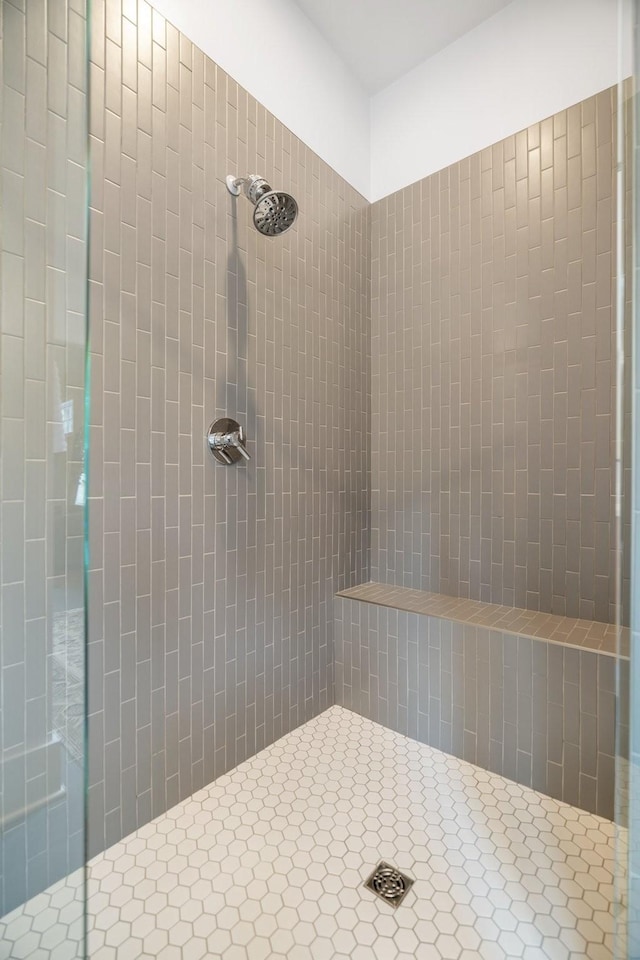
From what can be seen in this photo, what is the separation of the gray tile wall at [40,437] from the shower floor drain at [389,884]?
575mm

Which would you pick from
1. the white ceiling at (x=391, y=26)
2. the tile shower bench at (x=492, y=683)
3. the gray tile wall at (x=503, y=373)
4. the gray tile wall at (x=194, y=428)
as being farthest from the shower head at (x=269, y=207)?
the tile shower bench at (x=492, y=683)

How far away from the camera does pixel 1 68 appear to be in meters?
0.77

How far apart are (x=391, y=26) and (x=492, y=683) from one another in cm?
221

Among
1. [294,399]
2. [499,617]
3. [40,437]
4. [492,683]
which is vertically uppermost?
[294,399]

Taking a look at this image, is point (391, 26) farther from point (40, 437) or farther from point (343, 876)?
point (343, 876)

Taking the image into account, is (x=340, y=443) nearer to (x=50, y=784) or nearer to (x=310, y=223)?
(x=310, y=223)

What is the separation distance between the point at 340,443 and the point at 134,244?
924 mm

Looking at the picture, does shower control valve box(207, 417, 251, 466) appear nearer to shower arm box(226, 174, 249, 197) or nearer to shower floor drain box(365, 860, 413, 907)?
shower arm box(226, 174, 249, 197)

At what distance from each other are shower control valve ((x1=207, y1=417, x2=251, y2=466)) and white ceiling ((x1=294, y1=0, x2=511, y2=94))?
1.46 metres

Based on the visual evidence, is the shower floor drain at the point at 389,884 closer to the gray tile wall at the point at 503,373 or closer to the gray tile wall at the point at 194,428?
the gray tile wall at the point at 194,428

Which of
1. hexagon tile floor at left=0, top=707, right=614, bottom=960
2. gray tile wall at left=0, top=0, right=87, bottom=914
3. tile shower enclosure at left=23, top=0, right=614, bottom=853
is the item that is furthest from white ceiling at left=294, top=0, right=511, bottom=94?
hexagon tile floor at left=0, top=707, right=614, bottom=960

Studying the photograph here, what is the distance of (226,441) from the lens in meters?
1.17

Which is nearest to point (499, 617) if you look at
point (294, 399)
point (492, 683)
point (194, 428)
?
point (492, 683)

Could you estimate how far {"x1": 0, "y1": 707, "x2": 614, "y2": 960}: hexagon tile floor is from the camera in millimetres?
765
